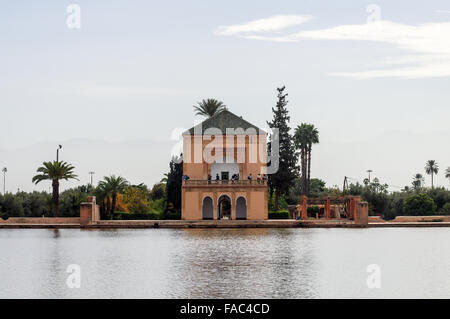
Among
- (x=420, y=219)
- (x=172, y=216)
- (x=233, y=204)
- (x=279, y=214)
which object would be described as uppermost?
(x=233, y=204)

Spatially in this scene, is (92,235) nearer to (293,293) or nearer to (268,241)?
(268,241)

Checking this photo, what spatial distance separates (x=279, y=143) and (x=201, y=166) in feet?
25.9

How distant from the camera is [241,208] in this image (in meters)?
64.8

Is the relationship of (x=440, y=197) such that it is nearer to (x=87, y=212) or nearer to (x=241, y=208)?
(x=241, y=208)

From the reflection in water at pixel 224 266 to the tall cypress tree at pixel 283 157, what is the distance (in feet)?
72.3

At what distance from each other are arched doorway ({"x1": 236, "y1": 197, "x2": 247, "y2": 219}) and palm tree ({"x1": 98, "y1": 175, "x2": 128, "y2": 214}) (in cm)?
990

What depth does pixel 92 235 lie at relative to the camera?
4981cm

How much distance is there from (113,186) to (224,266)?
38.9 m

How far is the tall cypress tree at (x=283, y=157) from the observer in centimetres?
6831

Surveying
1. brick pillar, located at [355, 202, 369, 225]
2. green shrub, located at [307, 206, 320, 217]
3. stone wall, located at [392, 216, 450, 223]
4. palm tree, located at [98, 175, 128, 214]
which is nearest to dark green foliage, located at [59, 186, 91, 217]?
palm tree, located at [98, 175, 128, 214]

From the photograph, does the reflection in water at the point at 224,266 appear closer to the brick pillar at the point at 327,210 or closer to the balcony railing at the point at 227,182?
the balcony railing at the point at 227,182

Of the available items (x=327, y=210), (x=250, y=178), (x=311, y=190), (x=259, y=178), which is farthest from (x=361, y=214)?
(x=311, y=190)

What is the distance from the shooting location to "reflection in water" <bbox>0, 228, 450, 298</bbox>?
2314 cm
